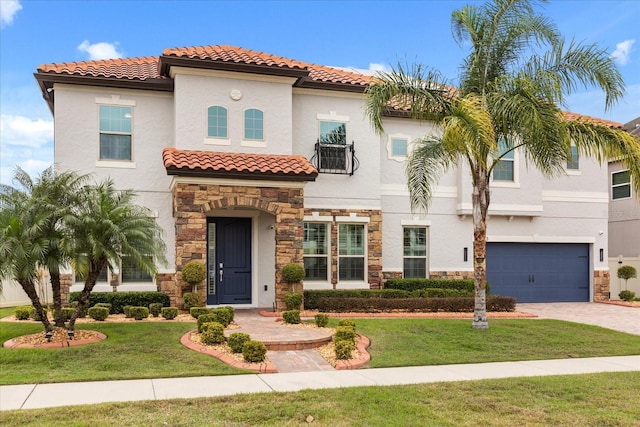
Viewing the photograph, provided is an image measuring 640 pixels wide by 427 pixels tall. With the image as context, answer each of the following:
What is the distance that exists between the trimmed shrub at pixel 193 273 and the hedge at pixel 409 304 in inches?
137

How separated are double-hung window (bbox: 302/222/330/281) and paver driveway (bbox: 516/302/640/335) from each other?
655 cm

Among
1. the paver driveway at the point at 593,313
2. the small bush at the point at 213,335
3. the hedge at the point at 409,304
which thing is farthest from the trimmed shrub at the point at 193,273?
the paver driveway at the point at 593,313

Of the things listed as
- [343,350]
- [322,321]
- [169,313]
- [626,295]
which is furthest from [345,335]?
[626,295]

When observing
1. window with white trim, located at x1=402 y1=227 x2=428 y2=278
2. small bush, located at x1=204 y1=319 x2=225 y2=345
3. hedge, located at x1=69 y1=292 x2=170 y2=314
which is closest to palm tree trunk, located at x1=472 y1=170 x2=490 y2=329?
small bush, located at x1=204 y1=319 x2=225 y2=345

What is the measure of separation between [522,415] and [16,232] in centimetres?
878

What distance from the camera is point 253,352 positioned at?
9.52m

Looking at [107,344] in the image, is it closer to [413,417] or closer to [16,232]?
[16,232]

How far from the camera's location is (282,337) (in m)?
11.4

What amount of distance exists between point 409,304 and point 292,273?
3.72 metres

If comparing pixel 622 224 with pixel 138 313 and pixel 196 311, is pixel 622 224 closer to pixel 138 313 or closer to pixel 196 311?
pixel 196 311

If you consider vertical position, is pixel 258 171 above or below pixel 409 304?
above

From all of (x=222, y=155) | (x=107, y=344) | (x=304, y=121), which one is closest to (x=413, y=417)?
(x=107, y=344)

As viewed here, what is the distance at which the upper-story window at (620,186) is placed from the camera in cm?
2403

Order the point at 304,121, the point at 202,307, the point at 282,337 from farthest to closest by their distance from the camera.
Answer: the point at 304,121
the point at 202,307
the point at 282,337
